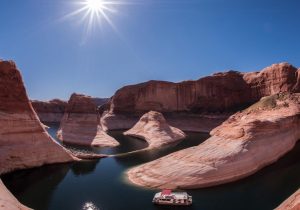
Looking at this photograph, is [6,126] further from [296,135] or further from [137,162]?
[296,135]

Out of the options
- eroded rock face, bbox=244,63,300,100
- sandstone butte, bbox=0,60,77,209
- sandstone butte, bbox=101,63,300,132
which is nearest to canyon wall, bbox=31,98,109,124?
sandstone butte, bbox=101,63,300,132

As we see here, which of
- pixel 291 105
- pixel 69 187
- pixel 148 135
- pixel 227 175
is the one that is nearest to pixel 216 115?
pixel 148 135

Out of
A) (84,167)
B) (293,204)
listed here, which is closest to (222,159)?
(293,204)

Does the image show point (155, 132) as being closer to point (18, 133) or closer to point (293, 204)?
point (18, 133)

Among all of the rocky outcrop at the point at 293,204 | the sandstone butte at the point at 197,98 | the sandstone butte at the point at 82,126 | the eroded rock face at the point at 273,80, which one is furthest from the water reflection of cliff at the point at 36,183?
the eroded rock face at the point at 273,80

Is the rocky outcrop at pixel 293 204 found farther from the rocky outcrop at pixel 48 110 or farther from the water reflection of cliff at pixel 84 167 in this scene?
the rocky outcrop at pixel 48 110

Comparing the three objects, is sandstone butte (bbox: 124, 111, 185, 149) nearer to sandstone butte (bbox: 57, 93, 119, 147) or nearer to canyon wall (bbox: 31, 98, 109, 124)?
sandstone butte (bbox: 57, 93, 119, 147)
